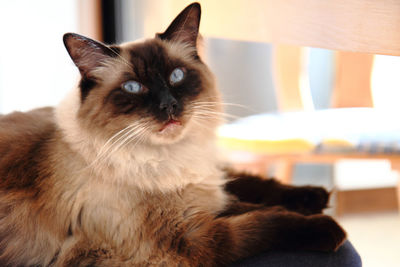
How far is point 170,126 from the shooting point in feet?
3.66

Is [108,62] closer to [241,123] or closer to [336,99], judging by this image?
[241,123]

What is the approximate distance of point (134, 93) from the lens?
1.14 meters

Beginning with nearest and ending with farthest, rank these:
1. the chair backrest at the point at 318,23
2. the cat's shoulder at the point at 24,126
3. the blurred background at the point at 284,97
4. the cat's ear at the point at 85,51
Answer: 1. the chair backrest at the point at 318,23
2. the cat's ear at the point at 85,51
3. the cat's shoulder at the point at 24,126
4. the blurred background at the point at 284,97

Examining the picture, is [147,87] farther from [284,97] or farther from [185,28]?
[284,97]

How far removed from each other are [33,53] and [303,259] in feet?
6.35

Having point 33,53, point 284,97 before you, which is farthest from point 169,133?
point 284,97

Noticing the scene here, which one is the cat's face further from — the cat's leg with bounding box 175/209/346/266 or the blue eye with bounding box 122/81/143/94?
the cat's leg with bounding box 175/209/346/266

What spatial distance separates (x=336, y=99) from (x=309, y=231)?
5.44 feet

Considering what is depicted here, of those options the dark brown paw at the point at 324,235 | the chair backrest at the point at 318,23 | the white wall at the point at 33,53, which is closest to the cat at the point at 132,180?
the dark brown paw at the point at 324,235

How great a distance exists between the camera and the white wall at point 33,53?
89.3 inches

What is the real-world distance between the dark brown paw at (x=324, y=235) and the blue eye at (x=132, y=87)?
54cm

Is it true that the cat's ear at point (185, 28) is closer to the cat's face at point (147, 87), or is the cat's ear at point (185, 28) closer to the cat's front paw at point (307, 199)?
the cat's face at point (147, 87)

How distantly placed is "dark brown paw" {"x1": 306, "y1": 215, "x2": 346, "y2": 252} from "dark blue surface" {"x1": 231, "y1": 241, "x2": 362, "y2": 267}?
2cm

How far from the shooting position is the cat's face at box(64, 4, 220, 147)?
1105 millimetres
